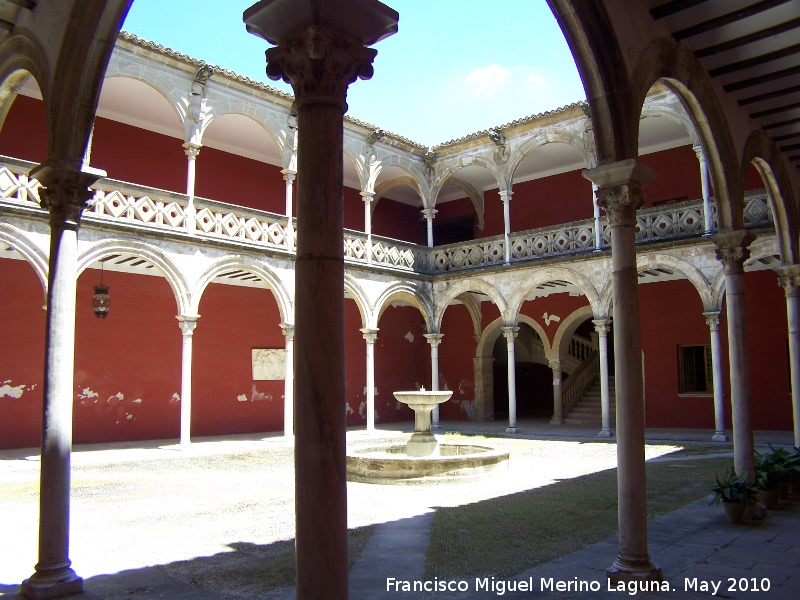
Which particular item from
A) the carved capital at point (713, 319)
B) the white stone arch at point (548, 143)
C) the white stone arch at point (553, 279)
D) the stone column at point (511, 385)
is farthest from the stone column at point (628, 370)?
the stone column at point (511, 385)

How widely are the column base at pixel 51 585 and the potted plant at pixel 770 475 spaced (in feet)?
20.1

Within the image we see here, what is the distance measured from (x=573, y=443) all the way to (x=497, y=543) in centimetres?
903

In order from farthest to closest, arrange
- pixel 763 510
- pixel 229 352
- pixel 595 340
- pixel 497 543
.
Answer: pixel 595 340
pixel 229 352
pixel 763 510
pixel 497 543

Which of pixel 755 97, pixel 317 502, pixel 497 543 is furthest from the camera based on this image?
pixel 755 97

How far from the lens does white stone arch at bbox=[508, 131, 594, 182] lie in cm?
1608

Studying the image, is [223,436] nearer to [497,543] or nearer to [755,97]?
[497,543]

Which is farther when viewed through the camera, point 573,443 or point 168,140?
point 168,140

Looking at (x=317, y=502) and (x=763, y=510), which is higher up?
(x=317, y=502)

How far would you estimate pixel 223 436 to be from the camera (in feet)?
54.3

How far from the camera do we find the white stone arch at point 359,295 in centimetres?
1661

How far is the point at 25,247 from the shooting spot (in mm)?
11266

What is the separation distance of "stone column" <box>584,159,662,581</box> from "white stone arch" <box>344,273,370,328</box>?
12031 mm

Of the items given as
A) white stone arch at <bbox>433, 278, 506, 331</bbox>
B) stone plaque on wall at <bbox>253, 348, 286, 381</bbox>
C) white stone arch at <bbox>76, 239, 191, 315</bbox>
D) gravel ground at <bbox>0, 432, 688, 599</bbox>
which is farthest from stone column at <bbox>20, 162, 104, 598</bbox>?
white stone arch at <bbox>433, 278, 506, 331</bbox>

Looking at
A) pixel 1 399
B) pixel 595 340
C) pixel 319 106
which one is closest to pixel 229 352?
pixel 1 399
